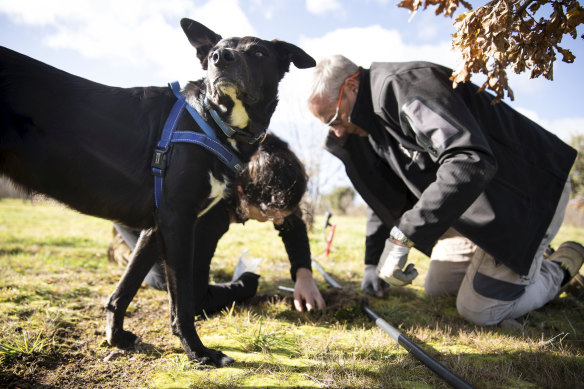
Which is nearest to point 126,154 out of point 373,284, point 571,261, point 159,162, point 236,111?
point 159,162

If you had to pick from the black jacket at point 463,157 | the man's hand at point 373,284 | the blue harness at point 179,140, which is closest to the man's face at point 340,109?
the black jacket at point 463,157

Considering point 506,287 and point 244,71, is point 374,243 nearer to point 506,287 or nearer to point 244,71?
point 506,287

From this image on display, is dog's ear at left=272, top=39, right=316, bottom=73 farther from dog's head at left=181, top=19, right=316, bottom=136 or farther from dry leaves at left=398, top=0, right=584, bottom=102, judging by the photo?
dry leaves at left=398, top=0, right=584, bottom=102

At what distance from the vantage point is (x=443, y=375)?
62.7 inches

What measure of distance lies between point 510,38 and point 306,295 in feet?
6.68

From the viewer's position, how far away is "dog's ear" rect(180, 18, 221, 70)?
2.37m

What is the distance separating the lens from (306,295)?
2.66 metres

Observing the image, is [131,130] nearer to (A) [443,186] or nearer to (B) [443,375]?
(A) [443,186]

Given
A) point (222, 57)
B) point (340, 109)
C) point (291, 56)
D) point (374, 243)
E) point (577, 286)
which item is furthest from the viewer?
point (374, 243)

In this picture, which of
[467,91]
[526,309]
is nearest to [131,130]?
[467,91]

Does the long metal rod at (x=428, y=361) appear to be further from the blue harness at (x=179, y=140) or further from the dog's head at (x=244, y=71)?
the dog's head at (x=244, y=71)

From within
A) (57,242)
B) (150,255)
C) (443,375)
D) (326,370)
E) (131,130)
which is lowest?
(57,242)

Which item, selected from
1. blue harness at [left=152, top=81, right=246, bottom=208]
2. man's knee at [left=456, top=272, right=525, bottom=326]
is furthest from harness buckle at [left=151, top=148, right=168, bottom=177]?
man's knee at [left=456, top=272, right=525, bottom=326]

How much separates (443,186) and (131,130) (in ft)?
5.81
